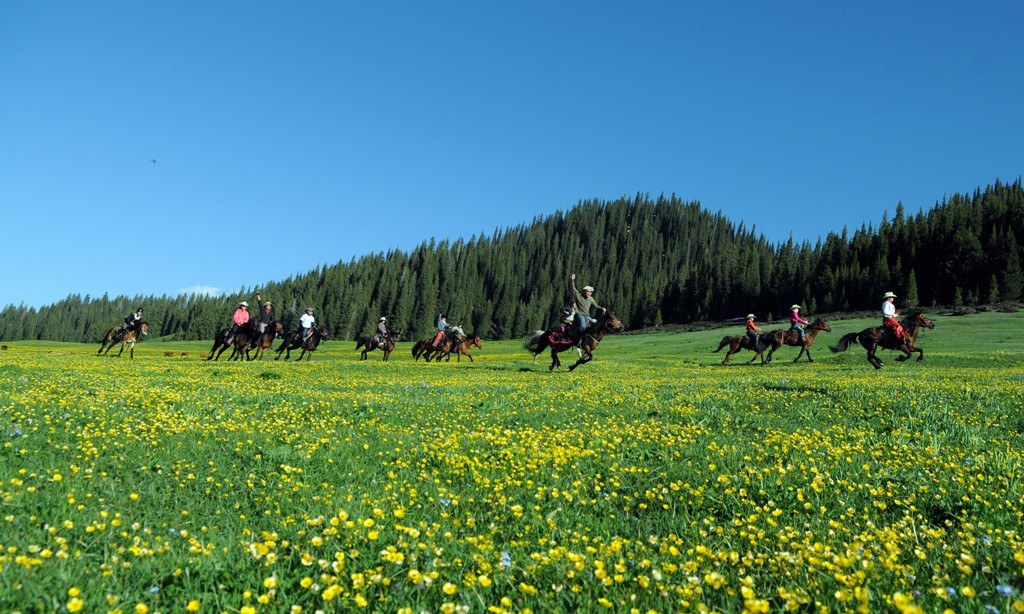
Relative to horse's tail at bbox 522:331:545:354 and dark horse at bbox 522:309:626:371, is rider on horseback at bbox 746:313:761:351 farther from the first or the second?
horse's tail at bbox 522:331:545:354

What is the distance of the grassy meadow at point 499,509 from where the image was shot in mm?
3602

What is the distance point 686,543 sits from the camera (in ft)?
15.9

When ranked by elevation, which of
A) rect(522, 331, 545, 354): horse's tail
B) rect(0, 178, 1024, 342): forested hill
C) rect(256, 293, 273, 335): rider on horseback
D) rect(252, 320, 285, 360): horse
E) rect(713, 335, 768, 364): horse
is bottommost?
rect(713, 335, 768, 364): horse

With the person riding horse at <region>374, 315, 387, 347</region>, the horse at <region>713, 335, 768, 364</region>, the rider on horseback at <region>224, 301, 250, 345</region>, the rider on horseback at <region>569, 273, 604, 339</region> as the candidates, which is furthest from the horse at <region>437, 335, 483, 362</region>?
the horse at <region>713, 335, 768, 364</region>

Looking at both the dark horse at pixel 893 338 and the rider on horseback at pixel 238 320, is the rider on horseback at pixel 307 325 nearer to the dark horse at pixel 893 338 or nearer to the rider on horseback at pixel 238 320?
the rider on horseback at pixel 238 320

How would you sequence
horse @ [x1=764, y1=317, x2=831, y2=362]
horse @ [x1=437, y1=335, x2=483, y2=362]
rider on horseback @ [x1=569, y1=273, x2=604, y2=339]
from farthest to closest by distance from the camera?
horse @ [x1=437, y1=335, x2=483, y2=362]
horse @ [x1=764, y1=317, x2=831, y2=362]
rider on horseback @ [x1=569, y1=273, x2=604, y2=339]

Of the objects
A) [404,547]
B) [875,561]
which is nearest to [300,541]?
[404,547]

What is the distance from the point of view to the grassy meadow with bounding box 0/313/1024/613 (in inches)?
142

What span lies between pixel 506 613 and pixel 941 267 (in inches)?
5591

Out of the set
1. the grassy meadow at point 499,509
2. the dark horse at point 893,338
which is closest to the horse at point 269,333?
the grassy meadow at point 499,509

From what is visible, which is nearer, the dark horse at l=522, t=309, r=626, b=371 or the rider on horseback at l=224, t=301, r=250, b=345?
the dark horse at l=522, t=309, r=626, b=371

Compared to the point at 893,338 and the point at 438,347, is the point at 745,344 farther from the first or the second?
the point at 438,347

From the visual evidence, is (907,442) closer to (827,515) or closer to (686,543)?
(827,515)

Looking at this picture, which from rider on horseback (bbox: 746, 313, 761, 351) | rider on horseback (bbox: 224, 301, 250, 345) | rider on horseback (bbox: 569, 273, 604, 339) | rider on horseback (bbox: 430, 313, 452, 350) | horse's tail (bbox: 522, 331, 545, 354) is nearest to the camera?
rider on horseback (bbox: 569, 273, 604, 339)
